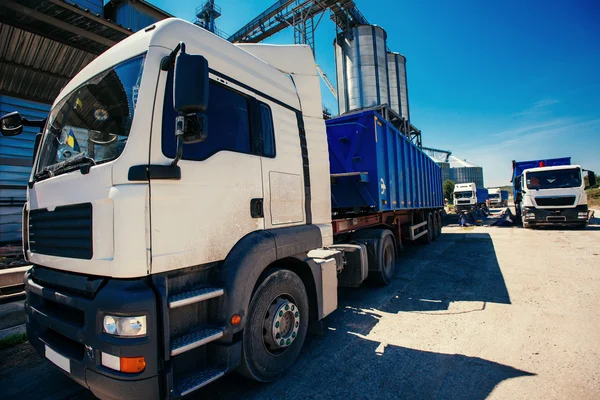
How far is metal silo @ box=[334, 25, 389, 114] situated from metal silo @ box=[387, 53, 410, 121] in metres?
0.99

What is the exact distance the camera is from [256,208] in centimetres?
256

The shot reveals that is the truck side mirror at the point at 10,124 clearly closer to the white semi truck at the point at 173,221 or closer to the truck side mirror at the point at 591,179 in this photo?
the white semi truck at the point at 173,221

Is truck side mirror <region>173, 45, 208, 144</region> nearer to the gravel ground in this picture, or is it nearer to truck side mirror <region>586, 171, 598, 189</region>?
the gravel ground

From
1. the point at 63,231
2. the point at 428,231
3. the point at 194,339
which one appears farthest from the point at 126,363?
the point at 428,231

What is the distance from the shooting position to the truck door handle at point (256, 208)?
2.52m

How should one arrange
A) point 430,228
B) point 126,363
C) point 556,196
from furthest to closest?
point 556,196 < point 430,228 < point 126,363

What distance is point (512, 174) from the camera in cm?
1702

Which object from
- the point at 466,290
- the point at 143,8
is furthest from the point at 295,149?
the point at 143,8

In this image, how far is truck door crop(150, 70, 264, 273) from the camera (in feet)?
6.22

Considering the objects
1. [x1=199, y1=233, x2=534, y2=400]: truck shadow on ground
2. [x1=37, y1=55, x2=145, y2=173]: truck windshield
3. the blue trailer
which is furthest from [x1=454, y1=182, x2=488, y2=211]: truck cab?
[x1=37, y1=55, x2=145, y2=173]: truck windshield

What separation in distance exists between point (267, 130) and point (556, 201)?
46.9ft

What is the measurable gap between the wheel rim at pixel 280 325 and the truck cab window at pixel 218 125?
4.49 feet

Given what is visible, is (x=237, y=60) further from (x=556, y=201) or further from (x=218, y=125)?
(x=556, y=201)

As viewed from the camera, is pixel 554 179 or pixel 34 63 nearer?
pixel 34 63
